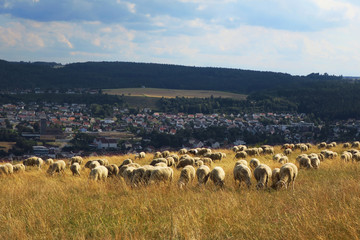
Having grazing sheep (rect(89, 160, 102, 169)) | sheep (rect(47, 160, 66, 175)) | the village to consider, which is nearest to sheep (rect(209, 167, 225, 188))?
grazing sheep (rect(89, 160, 102, 169))

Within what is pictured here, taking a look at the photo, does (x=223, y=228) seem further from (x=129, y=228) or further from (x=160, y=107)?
(x=160, y=107)

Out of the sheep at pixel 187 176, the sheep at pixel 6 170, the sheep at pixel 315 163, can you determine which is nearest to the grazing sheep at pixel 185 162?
the sheep at pixel 187 176

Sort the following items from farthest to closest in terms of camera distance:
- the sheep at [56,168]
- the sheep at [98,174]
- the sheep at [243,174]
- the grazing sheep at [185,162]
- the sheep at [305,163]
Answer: the grazing sheep at [185,162], the sheep at [56,168], the sheep at [305,163], the sheep at [98,174], the sheep at [243,174]

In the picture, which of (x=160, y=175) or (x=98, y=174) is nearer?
(x=160, y=175)

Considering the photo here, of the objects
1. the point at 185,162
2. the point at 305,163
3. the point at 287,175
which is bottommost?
the point at 185,162

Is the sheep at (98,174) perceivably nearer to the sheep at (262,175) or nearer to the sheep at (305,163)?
the sheep at (262,175)

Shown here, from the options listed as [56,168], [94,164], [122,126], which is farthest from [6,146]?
[94,164]

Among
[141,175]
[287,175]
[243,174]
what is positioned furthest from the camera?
[141,175]

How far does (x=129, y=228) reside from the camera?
674 cm

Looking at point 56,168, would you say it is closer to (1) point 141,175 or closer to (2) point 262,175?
(1) point 141,175

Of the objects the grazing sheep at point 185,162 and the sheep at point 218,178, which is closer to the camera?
the sheep at point 218,178

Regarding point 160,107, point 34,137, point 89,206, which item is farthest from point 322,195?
point 160,107

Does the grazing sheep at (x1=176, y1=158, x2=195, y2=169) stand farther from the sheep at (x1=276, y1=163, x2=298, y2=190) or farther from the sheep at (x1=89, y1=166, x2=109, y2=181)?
the sheep at (x1=276, y1=163, x2=298, y2=190)

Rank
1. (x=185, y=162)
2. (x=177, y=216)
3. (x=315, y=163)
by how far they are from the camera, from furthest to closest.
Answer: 1. (x=185, y=162)
2. (x=315, y=163)
3. (x=177, y=216)
